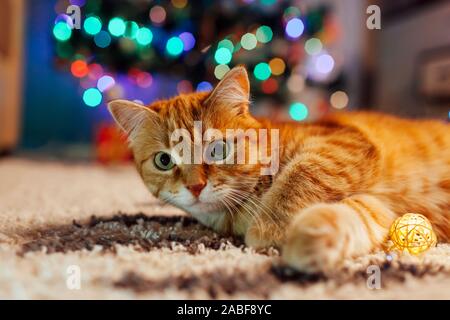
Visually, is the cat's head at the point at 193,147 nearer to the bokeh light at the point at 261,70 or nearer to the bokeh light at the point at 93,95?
the bokeh light at the point at 93,95

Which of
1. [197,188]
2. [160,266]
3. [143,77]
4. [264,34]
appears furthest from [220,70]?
[160,266]

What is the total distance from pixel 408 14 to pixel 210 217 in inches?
143

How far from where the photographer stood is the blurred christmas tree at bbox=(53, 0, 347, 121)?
290 centimetres

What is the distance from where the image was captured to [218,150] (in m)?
1.05

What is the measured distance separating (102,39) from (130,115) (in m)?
1.99

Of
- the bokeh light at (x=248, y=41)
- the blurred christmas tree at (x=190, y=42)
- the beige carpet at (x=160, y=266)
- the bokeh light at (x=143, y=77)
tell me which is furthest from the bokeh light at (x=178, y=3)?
the beige carpet at (x=160, y=266)

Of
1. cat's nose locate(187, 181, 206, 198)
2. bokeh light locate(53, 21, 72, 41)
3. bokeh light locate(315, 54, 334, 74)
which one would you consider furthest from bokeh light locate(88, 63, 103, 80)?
cat's nose locate(187, 181, 206, 198)

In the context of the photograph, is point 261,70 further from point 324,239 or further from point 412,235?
point 324,239

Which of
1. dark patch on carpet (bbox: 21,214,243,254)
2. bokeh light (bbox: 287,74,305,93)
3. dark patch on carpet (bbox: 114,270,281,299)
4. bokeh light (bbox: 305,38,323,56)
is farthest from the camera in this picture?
bokeh light (bbox: 287,74,305,93)

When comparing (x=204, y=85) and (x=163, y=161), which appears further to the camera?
(x=204, y=85)

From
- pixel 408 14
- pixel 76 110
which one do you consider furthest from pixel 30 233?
pixel 408 14

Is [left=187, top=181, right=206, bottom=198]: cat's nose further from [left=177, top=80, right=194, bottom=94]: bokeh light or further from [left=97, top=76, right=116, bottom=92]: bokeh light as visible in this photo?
[left=177, top=80, right=194, bottom=94]: bokeh light

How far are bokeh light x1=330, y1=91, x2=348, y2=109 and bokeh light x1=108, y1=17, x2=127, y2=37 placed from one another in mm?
2143

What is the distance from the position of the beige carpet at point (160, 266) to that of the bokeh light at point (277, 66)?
2168 millimetres
